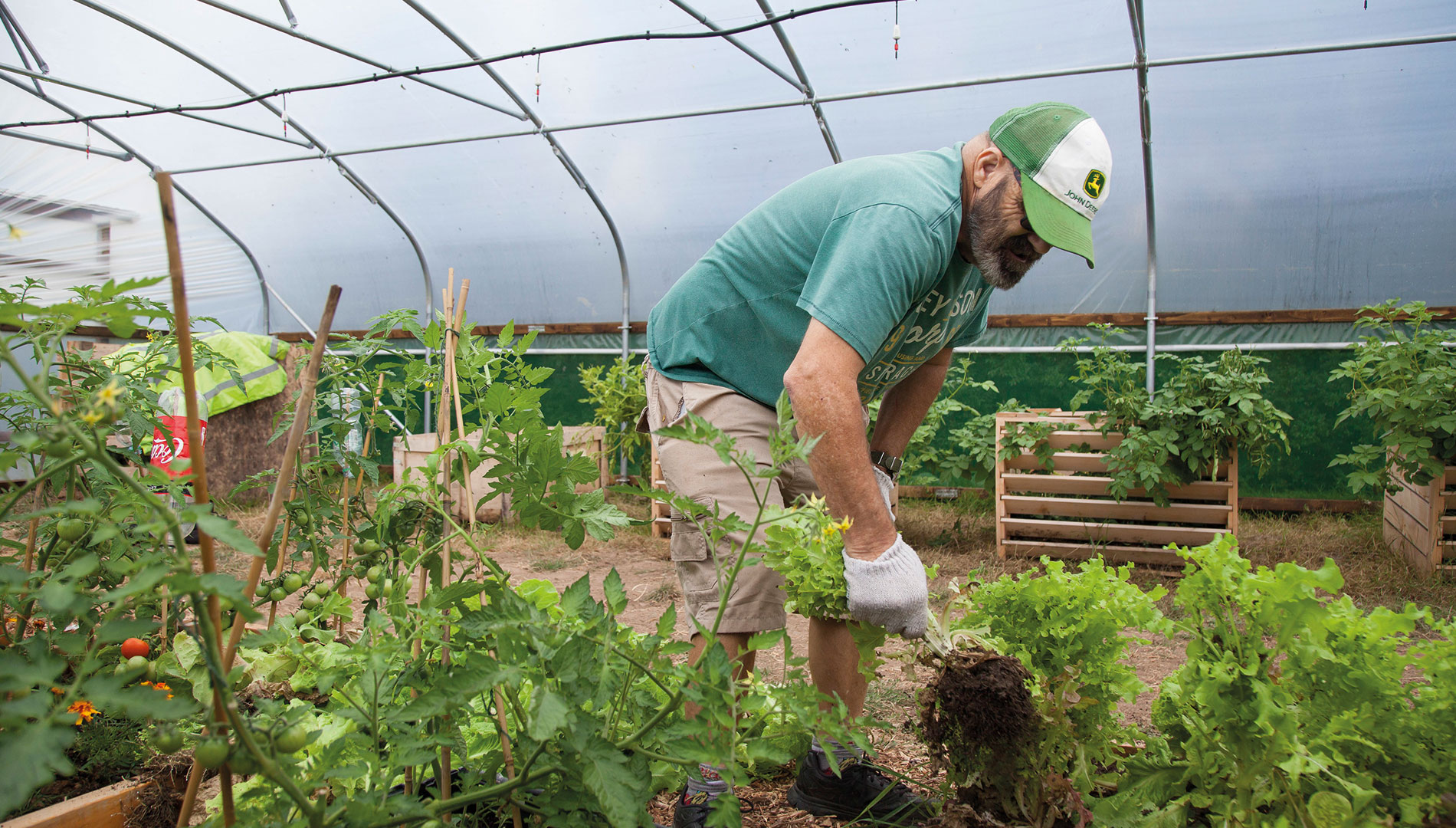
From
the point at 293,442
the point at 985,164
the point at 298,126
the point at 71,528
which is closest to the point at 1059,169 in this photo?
the point at 985,164

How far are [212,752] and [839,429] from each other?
1.10 m

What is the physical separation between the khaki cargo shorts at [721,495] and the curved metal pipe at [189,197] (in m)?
7.29

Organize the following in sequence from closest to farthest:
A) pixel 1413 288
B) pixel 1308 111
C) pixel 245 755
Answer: pixel 245 755, pixel 1308 111, pixel 1413 288

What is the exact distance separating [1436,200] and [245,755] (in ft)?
23.8

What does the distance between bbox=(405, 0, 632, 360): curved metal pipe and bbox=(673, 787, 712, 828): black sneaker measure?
4.72m

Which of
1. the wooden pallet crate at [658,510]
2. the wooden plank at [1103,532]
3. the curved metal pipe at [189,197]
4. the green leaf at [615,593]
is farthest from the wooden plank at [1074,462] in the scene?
the curved metal pipe at [189,197]

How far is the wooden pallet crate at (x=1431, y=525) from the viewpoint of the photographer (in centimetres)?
414

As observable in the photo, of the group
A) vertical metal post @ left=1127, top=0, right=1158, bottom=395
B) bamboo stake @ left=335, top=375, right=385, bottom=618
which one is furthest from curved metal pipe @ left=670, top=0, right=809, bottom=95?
bamboo stake @ left=335, top=375, right=385, bottom=618

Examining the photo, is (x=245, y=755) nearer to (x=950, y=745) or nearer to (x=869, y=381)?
(x=950, y=745)

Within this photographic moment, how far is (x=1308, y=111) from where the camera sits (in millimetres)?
5402

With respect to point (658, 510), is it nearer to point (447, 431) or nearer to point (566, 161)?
point (566, 161)

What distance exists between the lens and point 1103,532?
4.79 metres


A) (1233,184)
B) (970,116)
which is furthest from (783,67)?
(1233,184)

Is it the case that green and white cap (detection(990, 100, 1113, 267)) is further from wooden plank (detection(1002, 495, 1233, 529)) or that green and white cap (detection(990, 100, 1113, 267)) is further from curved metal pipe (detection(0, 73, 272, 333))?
curved metal pipe (detection(0, 73, 272, 333))
